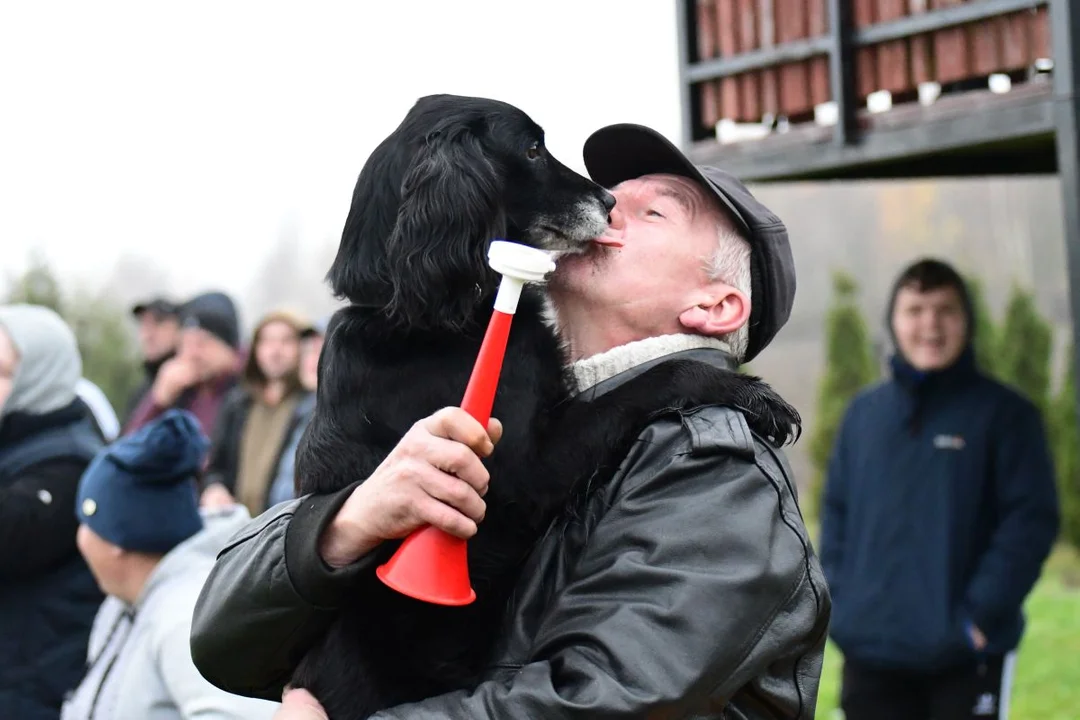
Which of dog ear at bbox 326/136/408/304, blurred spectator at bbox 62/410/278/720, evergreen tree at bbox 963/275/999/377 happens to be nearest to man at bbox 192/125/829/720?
dog ear at bbox 326/136/408/304

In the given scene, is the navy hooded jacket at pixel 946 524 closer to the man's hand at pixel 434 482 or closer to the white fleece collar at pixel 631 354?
the white fleece collar at pixel 631 354

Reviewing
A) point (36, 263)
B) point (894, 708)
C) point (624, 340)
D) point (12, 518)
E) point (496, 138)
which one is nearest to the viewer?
point (624, 340)

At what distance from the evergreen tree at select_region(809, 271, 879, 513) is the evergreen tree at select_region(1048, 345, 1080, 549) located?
184 centimetres

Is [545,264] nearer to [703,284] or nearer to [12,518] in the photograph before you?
[703,284]

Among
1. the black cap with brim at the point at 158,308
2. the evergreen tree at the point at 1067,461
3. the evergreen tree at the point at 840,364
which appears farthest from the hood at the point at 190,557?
the evergreen tree at the point at 840,364

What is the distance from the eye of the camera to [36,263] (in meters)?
13.9

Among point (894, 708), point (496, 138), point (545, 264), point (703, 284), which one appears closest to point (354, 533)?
point (545, 264)

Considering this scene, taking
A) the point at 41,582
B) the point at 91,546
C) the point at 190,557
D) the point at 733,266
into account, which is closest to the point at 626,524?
the point at 733,266

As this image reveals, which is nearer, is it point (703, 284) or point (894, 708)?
point (703, 284)

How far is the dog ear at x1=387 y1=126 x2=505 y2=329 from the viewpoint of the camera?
1.92 m

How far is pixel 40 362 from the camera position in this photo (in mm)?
4414

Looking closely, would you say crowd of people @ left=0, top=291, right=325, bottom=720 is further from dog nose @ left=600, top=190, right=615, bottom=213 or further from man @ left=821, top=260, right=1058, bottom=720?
man @ left=821, top=260, right=1058, bottom=720

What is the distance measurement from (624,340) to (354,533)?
554 millimetres

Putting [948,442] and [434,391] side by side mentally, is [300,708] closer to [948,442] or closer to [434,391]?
[434,391]
